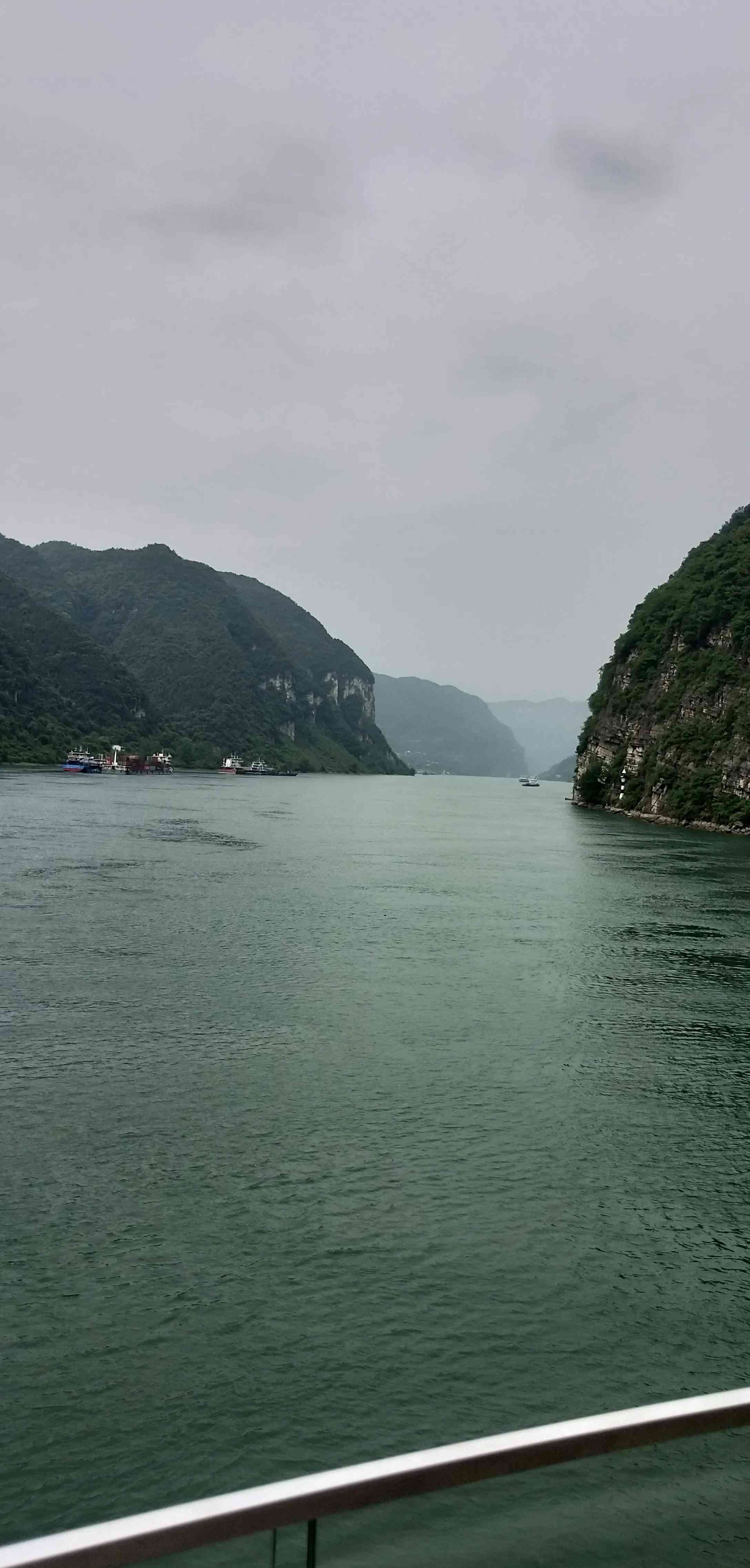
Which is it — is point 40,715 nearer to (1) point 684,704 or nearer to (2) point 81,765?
(2) point 81,765

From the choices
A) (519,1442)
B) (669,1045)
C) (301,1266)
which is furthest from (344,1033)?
(519,1442)

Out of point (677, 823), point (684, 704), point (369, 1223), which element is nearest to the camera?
point (369, 1223)

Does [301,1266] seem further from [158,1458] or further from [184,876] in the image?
[184,876]

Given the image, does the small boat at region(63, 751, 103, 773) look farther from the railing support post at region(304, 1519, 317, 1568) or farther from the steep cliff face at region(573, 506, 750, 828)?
the railing support post at region(304, 1519, 317, 1568)

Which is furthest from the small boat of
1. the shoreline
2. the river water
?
the river water

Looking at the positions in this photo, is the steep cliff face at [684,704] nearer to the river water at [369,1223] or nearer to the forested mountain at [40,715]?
the river water at [369,1223]

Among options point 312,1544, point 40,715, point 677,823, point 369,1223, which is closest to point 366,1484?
A: point 312,1544
